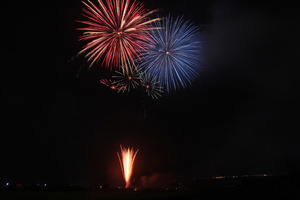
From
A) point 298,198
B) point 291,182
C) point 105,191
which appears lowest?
point 298,198

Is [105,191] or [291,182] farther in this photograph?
[105,191]

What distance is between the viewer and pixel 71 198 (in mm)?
23766

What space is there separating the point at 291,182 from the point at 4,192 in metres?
29.3

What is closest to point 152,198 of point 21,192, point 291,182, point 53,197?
point 53,197

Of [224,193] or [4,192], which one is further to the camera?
[4,192]

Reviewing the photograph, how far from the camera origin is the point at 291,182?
61.8 feet

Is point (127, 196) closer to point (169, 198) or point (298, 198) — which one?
point (169, 198)

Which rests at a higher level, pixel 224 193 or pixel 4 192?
pixel 4 192

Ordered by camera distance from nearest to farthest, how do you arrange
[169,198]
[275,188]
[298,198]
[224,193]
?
[298,198] → [275,188] → [224,193] → [169,198]

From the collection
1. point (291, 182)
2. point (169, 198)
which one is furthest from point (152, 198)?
point (291, 182)

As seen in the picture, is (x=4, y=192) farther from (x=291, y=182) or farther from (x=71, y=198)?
(x=291, y=182)

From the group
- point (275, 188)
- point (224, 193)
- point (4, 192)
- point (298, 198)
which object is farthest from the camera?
point (4, 192)

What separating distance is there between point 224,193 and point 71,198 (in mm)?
15042

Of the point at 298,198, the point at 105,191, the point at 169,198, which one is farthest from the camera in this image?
the point at 105,191
